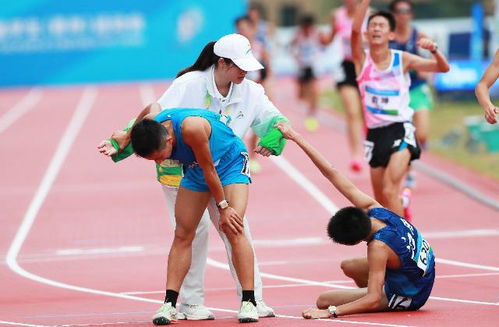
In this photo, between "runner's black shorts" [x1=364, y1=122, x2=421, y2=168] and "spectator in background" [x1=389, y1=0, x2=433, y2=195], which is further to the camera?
"spectator in background" [x1=389, y1=0, x2=433, y2=195]

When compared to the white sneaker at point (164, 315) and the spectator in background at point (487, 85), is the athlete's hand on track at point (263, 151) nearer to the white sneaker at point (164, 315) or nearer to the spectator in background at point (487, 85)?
the white sneaker at point (164, 315)

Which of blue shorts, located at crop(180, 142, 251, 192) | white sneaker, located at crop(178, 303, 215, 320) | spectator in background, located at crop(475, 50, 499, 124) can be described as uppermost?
spectator in background, located at crop(475, 50, 499, 124)

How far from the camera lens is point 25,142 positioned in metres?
27.2

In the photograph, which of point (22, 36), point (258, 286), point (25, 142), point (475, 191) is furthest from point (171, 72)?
point (258, 286)

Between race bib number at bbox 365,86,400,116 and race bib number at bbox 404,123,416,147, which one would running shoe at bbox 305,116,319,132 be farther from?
race bib number at bbox 404,123,416,147

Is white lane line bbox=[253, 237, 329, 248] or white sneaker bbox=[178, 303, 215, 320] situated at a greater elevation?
white sneaker bbox=[178, 303, 215, 320]

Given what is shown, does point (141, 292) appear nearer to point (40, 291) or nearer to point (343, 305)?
point (40, 291)

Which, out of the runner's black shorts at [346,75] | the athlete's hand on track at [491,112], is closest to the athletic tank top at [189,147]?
the athlete's hand on track at [491,112]

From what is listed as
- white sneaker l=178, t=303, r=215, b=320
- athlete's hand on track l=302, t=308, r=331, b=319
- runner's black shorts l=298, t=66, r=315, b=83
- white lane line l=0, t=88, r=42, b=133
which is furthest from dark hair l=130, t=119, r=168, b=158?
white lane line l=0, t=88, r=42, b=133

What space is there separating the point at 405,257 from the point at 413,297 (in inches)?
14.3

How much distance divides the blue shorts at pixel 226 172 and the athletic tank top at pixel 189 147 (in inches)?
1.8

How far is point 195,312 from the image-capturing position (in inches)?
367

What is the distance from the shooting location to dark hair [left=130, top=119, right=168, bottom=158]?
331 inches

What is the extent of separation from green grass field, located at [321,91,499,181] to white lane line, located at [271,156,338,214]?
2493 mm
